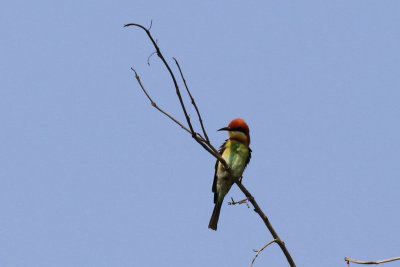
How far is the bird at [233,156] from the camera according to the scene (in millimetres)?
6688

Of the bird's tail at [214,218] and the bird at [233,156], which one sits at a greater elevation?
the bird at [233,156]

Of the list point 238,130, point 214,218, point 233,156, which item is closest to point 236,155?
point 233,156

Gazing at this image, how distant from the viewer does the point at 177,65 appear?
12.1 feet

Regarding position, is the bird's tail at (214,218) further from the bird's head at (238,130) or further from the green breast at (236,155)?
the bird's head at (238,130)

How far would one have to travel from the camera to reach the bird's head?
667cm

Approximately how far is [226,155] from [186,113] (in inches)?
127

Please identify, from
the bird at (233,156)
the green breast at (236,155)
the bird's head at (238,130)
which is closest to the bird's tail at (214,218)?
the bird at (233,156)

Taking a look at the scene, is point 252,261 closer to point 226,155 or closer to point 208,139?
point 208,139

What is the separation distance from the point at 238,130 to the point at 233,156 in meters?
0.31

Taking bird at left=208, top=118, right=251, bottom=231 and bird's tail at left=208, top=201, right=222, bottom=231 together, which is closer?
bird at left=208, top=118, right=251, bottom=231

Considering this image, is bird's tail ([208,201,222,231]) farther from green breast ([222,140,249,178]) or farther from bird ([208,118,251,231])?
green breast ([222,140,249,178])

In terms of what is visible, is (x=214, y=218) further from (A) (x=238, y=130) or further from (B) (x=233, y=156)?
(A) (x=238, y=130)

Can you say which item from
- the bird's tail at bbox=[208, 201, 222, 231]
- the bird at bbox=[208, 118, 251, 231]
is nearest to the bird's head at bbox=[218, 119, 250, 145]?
the bird at bbox=[208, 118, 251, 231]

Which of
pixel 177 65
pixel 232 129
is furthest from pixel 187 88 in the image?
pixel 232 129
